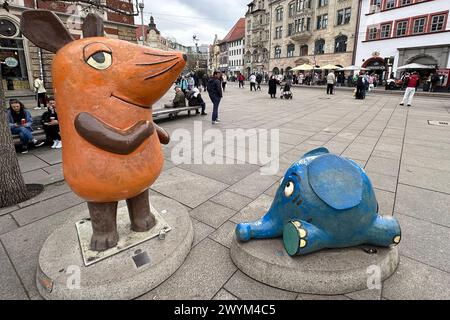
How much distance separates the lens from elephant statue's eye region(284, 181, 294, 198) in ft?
7.40

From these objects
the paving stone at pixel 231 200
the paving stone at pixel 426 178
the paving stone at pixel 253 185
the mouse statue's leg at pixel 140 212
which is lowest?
the paving stone at pixel 231 200

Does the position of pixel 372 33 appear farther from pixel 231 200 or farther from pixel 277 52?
pixel 231 200

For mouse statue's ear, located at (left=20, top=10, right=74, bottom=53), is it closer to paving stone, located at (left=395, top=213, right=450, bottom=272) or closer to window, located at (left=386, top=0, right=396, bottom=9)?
paving stone, located at (left=395, top=213, right=450, bottom=272)

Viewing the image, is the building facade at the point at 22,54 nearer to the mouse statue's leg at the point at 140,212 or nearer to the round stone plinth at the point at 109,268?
the mouse statue's leg at the point at 140,212

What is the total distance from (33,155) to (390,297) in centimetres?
700

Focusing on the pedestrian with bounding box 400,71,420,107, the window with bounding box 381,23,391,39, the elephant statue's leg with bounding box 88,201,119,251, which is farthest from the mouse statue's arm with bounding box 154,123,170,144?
the window with bounding box 381,23,391,39

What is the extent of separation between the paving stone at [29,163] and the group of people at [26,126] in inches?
19.1

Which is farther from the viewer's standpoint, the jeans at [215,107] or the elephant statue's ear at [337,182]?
the jeans at [215,107]

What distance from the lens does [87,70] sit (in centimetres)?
202

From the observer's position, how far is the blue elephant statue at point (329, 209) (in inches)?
83.1

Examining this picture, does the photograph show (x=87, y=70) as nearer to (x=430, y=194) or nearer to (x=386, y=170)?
(x=430, y=194)

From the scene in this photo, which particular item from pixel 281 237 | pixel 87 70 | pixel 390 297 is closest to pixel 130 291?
pixel 281 237

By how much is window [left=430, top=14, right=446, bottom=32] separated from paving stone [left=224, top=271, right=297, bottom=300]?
35.4 meters

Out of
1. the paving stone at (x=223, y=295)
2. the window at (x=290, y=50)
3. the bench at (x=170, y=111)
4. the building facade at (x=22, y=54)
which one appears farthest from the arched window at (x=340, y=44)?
the paving stone at (x=223, y=295)
